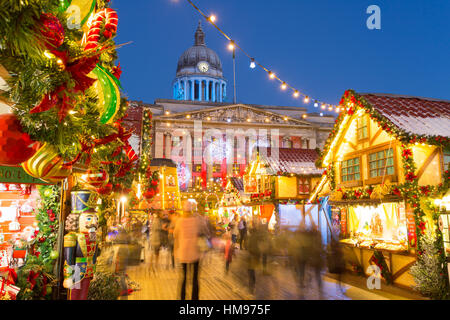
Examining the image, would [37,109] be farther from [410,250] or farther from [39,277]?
[410,250]

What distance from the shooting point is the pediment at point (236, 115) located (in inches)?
2211

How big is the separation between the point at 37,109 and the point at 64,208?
3.94 meters

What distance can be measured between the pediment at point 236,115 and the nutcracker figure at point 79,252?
50080 mm

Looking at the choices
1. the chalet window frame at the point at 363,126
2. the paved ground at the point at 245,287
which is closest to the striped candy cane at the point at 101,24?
the paved ground at the point at 245,287

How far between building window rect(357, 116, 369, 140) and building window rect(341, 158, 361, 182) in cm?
84

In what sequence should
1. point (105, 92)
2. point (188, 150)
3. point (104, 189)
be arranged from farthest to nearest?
point (188, 150), point (104, 189), point (105, 92)

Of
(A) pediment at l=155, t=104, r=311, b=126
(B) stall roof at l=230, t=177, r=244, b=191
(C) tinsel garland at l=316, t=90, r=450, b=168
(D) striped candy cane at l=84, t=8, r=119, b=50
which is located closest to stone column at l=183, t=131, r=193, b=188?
(A) pediment at l=155, t=104, r=311, b=126

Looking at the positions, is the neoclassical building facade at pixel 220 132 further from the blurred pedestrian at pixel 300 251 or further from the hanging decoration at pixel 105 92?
the hanging decoration at pixel 105 92

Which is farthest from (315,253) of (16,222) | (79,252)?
(16,222)

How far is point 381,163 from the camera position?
10.6 metres

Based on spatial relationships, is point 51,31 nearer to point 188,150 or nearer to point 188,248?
point 188,248

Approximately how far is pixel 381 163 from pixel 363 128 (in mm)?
1613

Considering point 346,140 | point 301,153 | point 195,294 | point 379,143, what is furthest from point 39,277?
point 301,153

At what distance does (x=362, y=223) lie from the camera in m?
12.2
